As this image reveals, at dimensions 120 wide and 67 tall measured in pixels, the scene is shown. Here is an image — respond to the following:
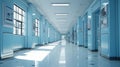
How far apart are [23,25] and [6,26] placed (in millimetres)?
5601

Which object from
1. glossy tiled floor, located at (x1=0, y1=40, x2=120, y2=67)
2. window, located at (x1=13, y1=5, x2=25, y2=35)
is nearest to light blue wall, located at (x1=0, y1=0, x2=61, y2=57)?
window, located at (x1=13, y1=5, x2=25, y2=35)

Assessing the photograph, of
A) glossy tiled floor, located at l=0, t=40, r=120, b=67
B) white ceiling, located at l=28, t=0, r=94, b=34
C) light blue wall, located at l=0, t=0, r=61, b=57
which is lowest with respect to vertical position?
glossy tiled floor, located at l=0, t=40, r=120, b=67

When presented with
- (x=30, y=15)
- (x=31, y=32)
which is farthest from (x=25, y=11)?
(x=31, y=32)

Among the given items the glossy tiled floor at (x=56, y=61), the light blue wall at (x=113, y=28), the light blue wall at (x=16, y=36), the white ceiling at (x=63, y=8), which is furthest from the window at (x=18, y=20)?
the light blue wall at (x=113, y=28)

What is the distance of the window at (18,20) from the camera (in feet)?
36.7

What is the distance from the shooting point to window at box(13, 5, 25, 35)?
11.2 m

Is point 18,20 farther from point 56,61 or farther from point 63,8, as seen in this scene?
point 56,61

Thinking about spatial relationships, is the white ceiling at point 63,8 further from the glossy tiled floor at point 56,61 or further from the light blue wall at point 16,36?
the glossy tiled floor at point 56,61

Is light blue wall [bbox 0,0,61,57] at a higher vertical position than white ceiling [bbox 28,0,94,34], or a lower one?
lower

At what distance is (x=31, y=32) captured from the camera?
13.7 meters

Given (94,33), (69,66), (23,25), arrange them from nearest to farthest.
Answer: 1. (69,66)
2. (94,33)
3. (23,25)

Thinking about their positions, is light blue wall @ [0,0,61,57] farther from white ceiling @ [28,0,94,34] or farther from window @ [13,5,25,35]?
white ceiling @ [28,0,94,34]

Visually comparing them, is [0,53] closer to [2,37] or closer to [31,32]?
[2,37]

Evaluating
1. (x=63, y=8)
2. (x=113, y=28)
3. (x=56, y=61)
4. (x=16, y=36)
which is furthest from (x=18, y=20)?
(x=113, y=28)
